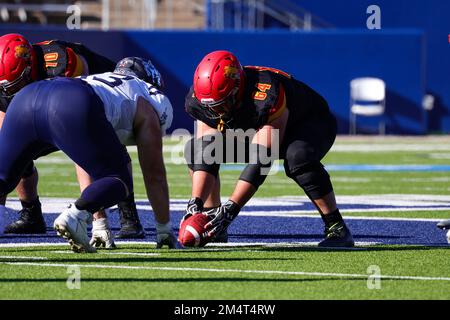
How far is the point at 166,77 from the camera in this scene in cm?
2644

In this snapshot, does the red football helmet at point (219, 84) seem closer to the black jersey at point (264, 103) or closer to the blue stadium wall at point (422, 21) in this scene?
the black jersey at point (264, 103)

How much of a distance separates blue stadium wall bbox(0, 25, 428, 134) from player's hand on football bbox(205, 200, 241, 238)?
61.5 ft

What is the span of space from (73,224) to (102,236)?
1050 mm

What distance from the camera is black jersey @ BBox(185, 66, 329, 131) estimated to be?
7.48m

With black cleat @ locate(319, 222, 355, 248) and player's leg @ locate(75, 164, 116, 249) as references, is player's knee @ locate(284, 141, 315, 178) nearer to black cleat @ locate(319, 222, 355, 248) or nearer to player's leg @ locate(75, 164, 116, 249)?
black cleat @ locate(319, 222, 355, 248)

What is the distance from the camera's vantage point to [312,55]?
2656 cm

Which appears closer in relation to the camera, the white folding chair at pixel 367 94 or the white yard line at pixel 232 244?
the white yard line at pixel 232 244

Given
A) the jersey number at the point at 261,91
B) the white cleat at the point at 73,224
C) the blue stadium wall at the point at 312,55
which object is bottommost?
the blue stadium wall at the point at 312,55

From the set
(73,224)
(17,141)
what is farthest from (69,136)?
(73,224)

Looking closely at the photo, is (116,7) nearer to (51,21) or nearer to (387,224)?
(51,21)

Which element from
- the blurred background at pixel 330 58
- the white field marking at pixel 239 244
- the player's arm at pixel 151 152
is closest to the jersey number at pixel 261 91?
the player's arm at pixel 151 152

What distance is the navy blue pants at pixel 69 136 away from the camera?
650 cm

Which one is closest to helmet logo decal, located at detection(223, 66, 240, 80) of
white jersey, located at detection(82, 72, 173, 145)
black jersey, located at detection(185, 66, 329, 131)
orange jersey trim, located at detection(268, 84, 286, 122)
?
black jersey, located at detection(185, 66, 329, 131)

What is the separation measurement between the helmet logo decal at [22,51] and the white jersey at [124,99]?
70 cm
